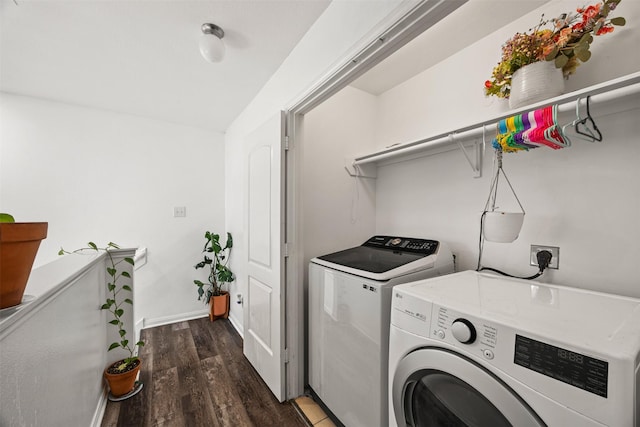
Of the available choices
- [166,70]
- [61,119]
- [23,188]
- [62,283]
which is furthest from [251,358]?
[61,119]

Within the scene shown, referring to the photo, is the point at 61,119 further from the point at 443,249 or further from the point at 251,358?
the point at 443,249

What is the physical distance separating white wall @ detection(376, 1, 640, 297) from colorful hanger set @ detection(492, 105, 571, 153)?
0.81 feet

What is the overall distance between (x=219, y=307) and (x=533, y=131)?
3153mm

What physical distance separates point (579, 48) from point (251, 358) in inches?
103

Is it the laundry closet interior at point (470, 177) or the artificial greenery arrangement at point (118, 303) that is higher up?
the laundry closet interior at point (470, 177)

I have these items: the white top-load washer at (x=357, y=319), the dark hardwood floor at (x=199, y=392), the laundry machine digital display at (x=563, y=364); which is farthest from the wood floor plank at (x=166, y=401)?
the laundry machine digital display at (x=563, y=364)

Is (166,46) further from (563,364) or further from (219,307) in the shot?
(219,307)

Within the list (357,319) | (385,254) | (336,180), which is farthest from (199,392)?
(336,180)

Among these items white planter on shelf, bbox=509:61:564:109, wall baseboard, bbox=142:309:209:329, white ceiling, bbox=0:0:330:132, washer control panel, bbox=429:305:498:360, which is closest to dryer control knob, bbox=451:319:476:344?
washer control panel, bbox=429:305:498:360

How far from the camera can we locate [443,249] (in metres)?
1.49

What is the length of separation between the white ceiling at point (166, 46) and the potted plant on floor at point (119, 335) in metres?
1.30

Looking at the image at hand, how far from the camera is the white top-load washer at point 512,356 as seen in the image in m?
0.55

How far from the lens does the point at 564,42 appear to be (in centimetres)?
104

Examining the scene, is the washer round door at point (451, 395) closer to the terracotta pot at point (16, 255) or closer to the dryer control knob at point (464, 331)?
the dryer control knob at point (464, 331)
